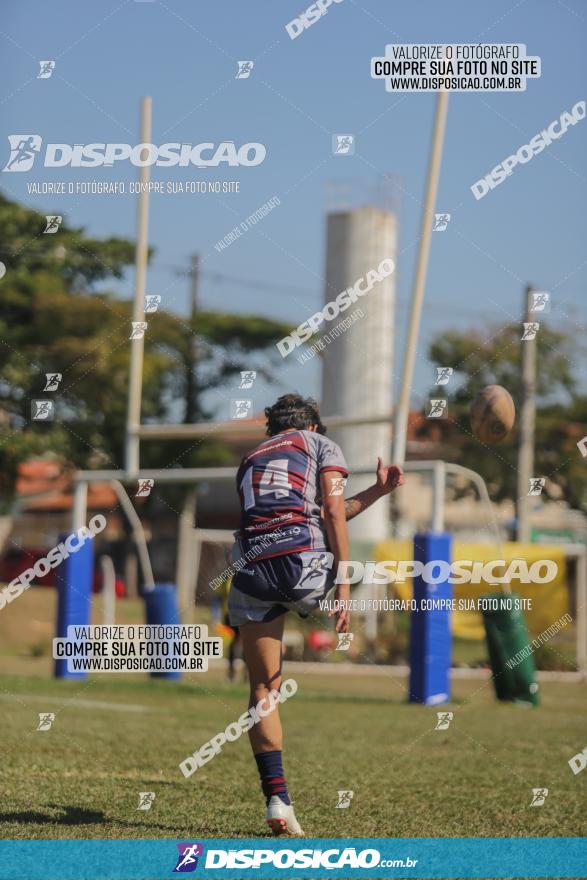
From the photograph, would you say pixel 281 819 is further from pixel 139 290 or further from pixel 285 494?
pixel 139 290

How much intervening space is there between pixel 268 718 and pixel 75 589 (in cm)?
697

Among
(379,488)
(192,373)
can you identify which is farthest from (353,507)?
(192,373)

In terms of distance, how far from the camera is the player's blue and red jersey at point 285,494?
5078 mm

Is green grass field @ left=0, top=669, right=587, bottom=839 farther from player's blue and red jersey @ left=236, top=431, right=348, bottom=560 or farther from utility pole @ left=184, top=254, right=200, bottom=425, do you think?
utility pole @ left=184, top=254, right=200, bottom=425

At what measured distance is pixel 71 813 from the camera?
17.4 ft

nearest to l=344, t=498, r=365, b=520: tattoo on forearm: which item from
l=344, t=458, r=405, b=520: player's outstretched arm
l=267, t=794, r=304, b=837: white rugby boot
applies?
l=344, t=458, r=405, b=520: player's outstretched arm

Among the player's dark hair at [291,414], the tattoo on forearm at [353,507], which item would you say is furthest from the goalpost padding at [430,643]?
the player's dark hair at [291,414]

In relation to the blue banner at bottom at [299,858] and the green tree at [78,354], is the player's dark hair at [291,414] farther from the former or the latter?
the green tree at [78,354]

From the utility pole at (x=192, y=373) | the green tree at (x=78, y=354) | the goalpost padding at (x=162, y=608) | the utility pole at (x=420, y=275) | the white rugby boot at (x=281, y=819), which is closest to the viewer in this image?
the white rugby boot at (x=281, y=819)

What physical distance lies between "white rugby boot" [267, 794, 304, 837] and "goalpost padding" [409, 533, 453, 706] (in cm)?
626

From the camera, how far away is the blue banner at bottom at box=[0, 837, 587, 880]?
4.41 meters

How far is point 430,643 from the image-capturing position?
1131 centimetres

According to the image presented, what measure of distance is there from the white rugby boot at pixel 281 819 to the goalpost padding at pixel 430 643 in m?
6.26

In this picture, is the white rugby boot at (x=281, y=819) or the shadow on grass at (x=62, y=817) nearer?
the white rugby boot at (x=281, y=819)
